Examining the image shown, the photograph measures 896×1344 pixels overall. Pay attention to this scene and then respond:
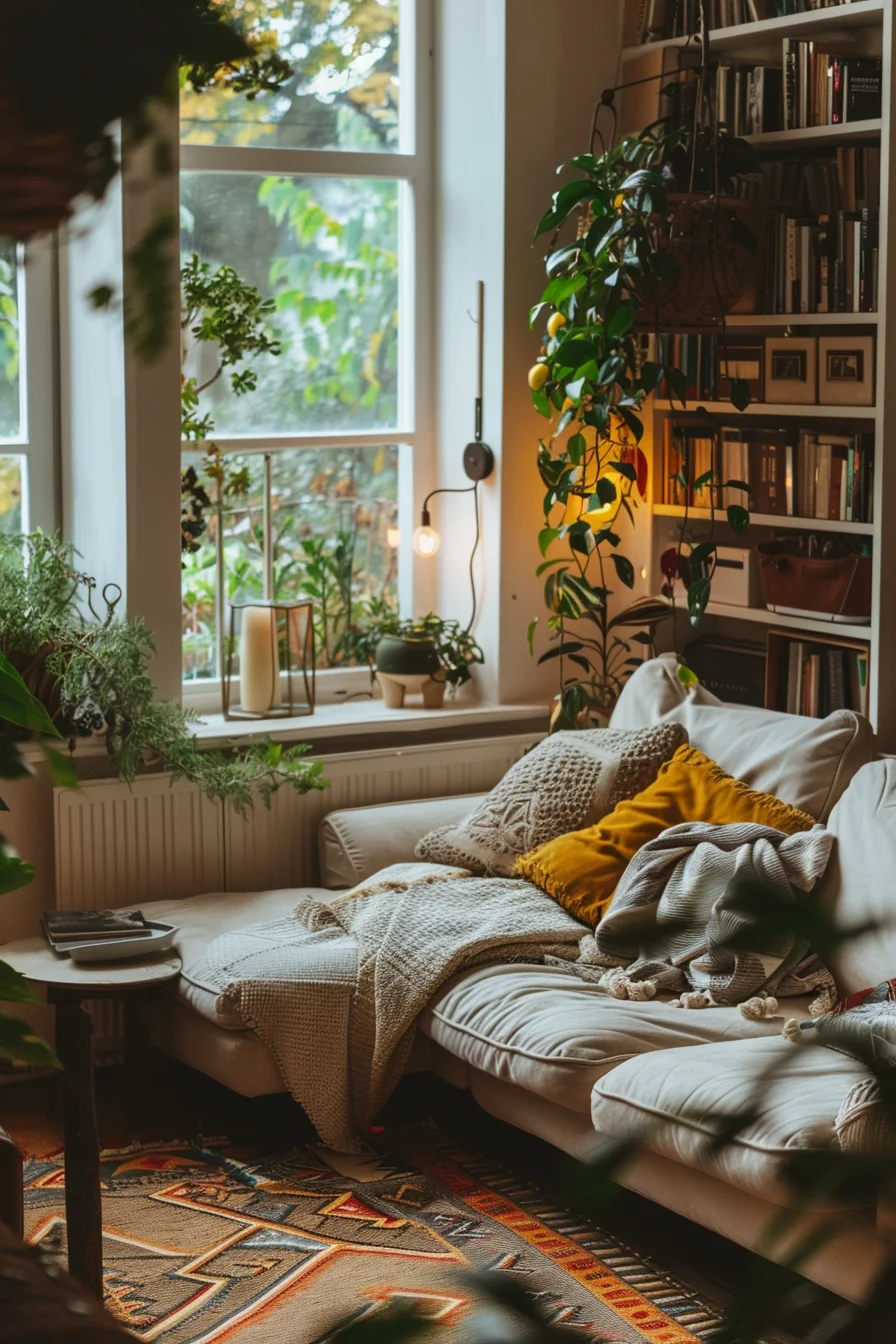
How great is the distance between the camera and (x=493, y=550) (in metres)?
4.33

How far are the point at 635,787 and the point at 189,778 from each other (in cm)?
103

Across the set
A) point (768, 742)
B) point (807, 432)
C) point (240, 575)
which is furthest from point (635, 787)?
point (240, 575)

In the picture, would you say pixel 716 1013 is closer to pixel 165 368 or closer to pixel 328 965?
pixel 328 965

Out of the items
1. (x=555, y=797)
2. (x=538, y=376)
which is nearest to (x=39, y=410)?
(x=538, y=376)

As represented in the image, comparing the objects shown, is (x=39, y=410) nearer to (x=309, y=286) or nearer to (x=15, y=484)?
(x=15, y=484)

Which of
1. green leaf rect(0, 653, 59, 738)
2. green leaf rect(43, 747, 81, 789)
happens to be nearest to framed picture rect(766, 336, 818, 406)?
green leaf rect(0, 653, 59, 738)

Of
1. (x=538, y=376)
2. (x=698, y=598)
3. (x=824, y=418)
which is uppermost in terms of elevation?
(x=538, y=376)

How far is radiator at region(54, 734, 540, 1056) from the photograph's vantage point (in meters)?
3.67

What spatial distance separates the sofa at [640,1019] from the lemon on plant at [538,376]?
760 mm

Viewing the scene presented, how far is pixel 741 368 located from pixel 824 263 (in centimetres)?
36

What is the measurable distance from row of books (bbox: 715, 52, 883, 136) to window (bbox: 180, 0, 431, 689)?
0.89m

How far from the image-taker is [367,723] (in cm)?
410

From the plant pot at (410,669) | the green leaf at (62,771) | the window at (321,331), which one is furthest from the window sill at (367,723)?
the green leaf at (62,771)

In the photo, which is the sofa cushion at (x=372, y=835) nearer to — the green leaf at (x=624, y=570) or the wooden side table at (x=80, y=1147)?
the green leaf at (x=624, y=570)
